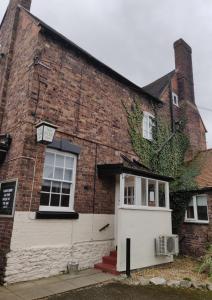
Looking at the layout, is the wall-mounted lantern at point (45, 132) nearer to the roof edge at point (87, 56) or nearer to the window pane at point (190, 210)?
the roof edge at point (87, 56)

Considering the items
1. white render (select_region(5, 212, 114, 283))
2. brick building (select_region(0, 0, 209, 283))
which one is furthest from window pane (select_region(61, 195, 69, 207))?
white render (select_region(5, 212, 114, 283))

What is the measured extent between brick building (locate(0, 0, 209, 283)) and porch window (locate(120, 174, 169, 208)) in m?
0.04

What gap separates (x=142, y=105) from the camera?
1255cm

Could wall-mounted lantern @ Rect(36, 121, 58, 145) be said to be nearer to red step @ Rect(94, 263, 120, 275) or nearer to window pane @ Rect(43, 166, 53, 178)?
window pane @ Rect(43, 166, 53, 178)

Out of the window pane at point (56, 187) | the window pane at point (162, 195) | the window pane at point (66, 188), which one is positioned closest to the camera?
the window pane at point (56, 187)

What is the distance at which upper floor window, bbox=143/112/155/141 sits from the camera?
40.8 feet

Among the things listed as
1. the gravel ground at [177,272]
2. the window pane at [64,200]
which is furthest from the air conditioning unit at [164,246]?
the window pane at [64,200]

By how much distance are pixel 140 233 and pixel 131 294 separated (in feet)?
8.29

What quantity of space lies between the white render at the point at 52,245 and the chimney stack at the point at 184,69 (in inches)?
433

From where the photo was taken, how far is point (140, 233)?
8.29m

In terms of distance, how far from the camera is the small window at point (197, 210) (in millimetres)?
10828

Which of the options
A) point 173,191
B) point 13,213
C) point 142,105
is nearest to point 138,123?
point 142,105

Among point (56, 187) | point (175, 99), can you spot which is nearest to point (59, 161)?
point (56, 187)

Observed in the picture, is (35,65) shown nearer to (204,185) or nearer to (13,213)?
(13,213)
